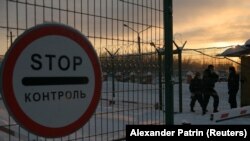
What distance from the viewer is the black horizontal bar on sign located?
116 inches

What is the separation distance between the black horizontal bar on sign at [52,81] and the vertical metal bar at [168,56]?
86.4 inches

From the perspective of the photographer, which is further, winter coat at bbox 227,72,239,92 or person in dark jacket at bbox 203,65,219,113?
winter coat at bbox 227,72,239,92

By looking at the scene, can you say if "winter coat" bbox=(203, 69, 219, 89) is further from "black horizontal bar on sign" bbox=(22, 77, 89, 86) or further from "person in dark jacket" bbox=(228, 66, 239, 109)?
"black horizontal bar on sign" bbox=(22, 77, 89, 86)

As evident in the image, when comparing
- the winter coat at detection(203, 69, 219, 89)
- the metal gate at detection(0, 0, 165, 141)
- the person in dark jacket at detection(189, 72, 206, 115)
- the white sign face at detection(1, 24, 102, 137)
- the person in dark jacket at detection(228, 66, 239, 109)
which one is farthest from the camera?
the person in dark jacket at detection(228, 66, 239, 109)

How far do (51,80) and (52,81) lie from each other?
1 centimetres

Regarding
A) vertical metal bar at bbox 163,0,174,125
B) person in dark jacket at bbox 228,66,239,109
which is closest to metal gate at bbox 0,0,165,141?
vertical metal bar at bbox 163,0,174,125

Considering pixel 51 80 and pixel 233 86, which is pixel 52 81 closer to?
pixel 51 80

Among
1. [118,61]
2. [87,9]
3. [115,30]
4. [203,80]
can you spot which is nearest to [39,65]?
[87,9]

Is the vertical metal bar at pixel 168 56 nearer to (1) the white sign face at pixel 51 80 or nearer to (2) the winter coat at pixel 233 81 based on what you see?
(1) the white sign face at pixel 51 80

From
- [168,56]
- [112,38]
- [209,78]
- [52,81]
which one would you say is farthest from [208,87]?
[52,81]

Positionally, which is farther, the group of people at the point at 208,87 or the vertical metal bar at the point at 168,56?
the group of people at the point at 208,87

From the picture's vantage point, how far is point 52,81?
3.07m

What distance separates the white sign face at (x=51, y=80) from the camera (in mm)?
2895

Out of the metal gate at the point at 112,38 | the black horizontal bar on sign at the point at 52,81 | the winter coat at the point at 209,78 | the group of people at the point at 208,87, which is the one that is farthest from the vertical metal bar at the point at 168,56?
the winter coat at the point at 209,78
